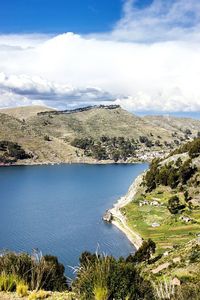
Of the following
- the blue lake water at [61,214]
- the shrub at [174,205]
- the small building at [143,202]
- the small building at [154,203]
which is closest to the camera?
the blue lake water at [61,214]

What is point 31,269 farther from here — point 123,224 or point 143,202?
→ point 143,202

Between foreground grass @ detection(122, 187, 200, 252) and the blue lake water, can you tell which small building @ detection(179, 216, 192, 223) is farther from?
the blue lake water

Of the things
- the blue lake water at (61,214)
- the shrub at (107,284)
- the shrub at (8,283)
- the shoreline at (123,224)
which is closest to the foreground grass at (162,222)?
the shoreline at (123,224)

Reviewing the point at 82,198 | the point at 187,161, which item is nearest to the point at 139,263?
the point at 187,161

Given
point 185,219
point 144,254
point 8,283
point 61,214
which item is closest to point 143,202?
point 185,219

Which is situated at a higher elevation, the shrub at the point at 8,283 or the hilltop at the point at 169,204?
the shrub at the point at 8,283

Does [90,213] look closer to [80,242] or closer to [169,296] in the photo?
[80,242]

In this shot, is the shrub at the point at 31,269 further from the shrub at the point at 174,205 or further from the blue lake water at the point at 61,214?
the shrub at the point at 174,205
